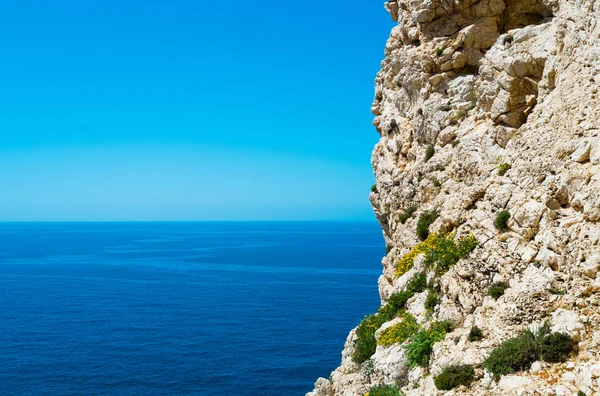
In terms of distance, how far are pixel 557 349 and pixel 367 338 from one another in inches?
494

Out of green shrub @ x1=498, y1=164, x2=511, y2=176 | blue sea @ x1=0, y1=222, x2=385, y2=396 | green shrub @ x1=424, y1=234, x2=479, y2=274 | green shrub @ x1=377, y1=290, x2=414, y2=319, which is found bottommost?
blue sea @ x1=0, y1=222, x2=385, y2=396

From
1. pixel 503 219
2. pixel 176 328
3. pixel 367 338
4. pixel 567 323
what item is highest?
pixel 503 219

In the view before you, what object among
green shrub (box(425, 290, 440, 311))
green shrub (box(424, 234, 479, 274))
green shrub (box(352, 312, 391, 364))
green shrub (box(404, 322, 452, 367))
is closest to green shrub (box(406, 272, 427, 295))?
green shrub (box(424, 234, 479, 274))

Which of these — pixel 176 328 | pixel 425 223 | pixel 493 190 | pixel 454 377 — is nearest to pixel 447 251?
pixel 493 190

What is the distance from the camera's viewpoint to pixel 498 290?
59.9 feet

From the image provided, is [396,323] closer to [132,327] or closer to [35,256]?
[132,327]

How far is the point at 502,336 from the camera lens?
17000 mm

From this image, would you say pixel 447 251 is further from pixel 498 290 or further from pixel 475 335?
pixel 475 335

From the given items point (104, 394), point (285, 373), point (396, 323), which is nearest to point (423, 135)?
point (396, 323)

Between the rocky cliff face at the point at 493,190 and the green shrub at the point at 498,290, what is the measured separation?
28cm

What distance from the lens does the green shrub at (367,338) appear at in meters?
25.6

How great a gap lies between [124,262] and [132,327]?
95171mm

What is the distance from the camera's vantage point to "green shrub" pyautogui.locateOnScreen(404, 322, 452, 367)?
19734 mm

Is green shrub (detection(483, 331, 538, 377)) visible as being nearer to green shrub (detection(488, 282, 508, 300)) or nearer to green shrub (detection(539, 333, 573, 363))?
green shrub (detection(539, 333, 573, 363))
